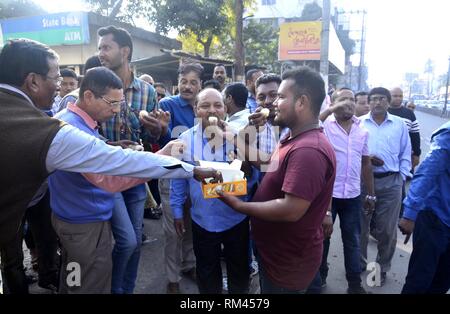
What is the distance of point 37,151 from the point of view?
1487mm

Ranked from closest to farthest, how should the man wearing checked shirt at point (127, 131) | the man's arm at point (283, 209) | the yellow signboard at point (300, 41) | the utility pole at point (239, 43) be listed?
the man's arm at point (283, 209) < the man wearing checked shirt at point (127, 131) < the utility pole at point (239, 43) < the yellow signboard at point (300, 41)

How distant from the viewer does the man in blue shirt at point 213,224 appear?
2375 mm

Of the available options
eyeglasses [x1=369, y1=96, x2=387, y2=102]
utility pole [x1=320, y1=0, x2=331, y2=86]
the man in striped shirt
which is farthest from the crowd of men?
utility pole [x1=320, y1=0, x2=331, y2=86]

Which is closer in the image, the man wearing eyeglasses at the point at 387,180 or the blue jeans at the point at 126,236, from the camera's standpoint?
the blue jeans at the point at 126,236

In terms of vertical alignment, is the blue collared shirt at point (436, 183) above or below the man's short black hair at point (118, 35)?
below

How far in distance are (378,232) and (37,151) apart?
329 cm

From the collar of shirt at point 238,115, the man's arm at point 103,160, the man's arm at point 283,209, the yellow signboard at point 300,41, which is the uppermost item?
the yellow signboard at point 300,41

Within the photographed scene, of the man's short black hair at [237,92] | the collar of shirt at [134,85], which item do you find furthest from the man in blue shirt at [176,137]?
the collar of shirt at [134,85]

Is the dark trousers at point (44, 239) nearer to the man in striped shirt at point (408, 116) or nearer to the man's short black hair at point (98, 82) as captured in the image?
the man's short black hair at point (98, 82)

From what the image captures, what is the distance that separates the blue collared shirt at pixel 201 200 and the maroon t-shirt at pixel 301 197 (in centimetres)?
37
